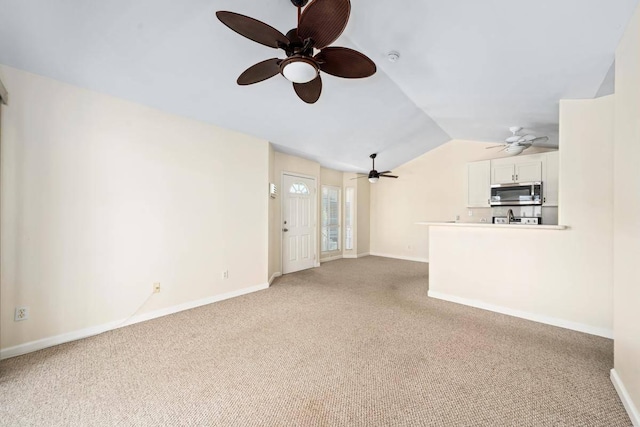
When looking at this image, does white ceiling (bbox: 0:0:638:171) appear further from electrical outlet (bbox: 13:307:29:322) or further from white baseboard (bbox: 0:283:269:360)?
white baseboard (bbox: 0:283:269:360)

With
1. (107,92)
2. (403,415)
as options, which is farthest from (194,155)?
(403,415)

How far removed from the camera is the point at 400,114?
4117 millimetres

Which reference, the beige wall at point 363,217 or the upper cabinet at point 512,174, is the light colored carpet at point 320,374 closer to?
the upper cabinet at point 512,174

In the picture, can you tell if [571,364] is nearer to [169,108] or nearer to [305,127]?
[305,127]

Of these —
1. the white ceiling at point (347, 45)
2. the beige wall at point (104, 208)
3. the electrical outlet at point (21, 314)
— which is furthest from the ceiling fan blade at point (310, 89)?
the electrical outlet at point (21, 314)

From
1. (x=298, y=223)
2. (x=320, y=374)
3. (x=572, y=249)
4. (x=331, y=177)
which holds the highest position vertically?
(x=331, y=177)

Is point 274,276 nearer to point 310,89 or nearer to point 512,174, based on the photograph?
point 310,89

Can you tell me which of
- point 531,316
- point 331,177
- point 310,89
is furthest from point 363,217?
point 310,89

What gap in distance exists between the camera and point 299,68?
1.72m

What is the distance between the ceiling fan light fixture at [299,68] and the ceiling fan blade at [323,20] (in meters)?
0.12

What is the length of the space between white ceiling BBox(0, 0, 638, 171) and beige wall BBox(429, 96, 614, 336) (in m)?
0.43

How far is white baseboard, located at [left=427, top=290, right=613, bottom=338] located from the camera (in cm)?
262

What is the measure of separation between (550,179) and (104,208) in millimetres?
6563

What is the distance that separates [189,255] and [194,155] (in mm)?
1277
